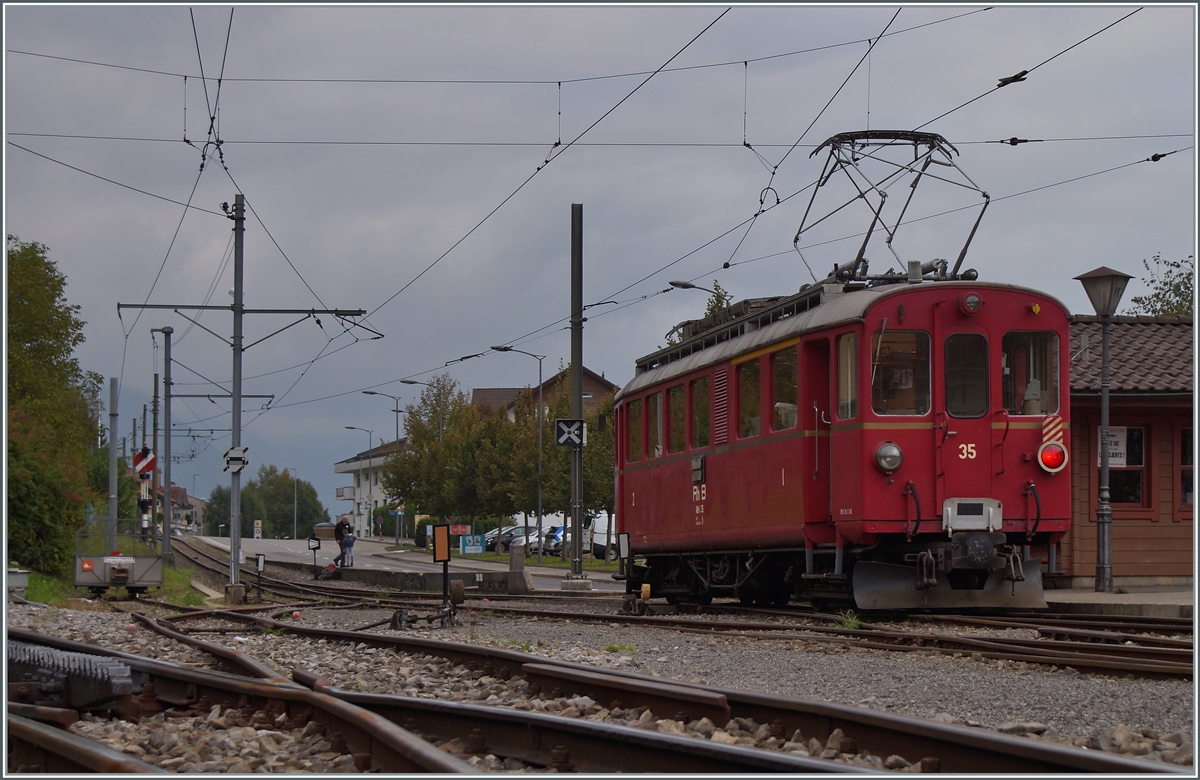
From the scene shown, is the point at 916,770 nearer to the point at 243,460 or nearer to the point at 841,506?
the point at 841,506

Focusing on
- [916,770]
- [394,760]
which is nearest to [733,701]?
[916,770]

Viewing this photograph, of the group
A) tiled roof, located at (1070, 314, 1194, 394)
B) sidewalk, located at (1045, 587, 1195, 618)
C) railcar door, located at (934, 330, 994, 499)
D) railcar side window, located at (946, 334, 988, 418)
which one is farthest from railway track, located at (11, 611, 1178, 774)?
tiled roof, located at (1070, 314, 1194, 394)

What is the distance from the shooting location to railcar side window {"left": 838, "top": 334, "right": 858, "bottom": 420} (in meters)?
13.1

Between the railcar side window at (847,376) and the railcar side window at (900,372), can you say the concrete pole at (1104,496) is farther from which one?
the railcar side window at (847,376)

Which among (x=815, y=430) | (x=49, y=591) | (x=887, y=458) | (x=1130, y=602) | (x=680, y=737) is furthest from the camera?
(x=49, y=591)

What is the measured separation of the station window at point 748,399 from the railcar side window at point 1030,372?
2.64 meters

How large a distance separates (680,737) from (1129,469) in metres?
14.6

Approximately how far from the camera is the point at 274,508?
527 feet

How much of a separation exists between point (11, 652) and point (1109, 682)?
24.5 feet

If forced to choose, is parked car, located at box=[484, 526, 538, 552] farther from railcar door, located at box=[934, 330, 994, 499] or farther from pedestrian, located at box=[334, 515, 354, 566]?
A: railcar door, located at box=[934, 330, 994, 499]

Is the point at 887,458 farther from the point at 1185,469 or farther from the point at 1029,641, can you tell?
the point at 1185,469

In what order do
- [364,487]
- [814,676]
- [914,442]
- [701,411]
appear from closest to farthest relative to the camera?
[814,676]
[914,442]
[701,411]
[364,487]

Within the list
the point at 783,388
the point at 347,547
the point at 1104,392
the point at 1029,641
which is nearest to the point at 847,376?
the point at 783,388

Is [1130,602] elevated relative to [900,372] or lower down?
lower down
